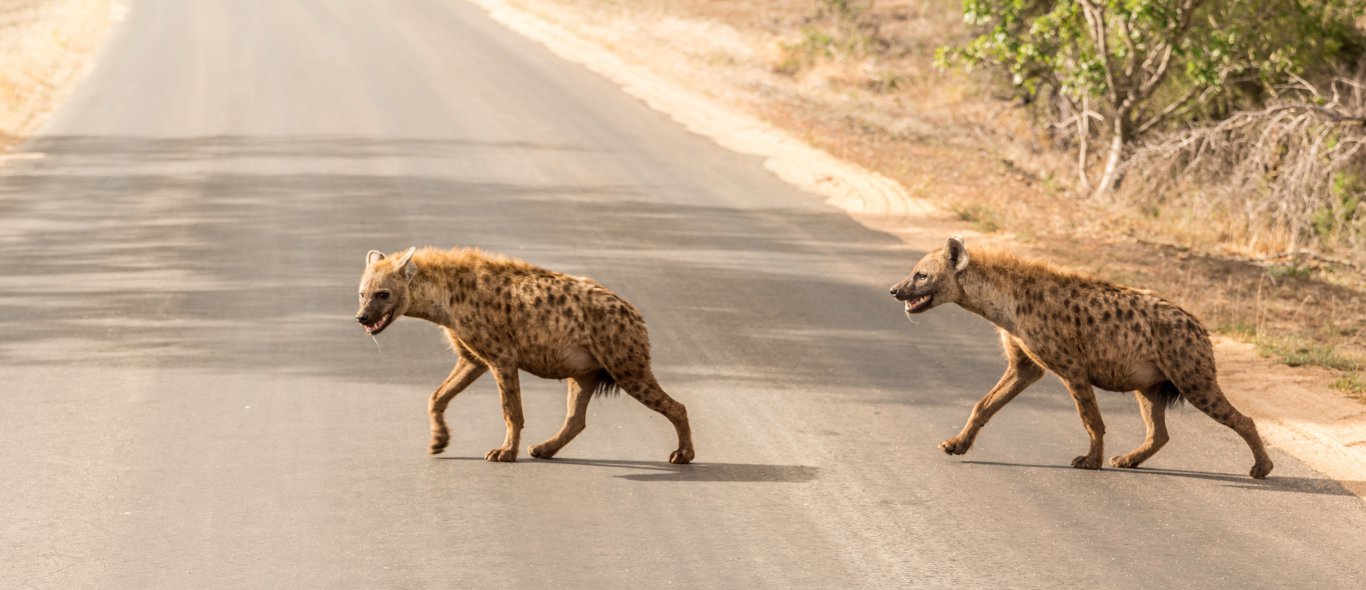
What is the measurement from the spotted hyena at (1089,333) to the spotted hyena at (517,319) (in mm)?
1566

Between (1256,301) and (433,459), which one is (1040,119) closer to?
(1256,301)

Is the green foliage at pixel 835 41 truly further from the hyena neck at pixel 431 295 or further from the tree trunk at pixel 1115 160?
the hyena neck at pixel 431 295

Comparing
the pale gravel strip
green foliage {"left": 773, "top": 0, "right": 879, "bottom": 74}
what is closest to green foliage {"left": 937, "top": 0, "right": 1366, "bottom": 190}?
the pale gravel strip

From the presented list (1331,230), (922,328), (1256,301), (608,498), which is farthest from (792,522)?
(1331,230)

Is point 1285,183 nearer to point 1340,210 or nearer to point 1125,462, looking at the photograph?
point 1340,210

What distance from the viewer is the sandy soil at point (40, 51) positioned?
27484mm

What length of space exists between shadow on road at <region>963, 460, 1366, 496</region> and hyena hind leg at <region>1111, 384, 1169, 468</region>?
6 centimetres

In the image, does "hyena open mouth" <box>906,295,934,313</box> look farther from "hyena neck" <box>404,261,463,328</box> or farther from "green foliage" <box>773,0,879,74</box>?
"green foliage" <box>773,0,879,74</box>

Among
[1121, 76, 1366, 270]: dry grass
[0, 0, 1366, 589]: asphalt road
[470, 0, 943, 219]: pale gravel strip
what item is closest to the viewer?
[0, 0, 1366, 589]: asphalt road

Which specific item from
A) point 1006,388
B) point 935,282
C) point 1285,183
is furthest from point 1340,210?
point 935,282

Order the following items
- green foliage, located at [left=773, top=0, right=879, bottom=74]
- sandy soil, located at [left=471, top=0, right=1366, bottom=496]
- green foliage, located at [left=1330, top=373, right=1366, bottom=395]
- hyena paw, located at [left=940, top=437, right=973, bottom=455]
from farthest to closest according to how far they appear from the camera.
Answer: green foliage, located at [left=773, top=0, right=879, bottom=74]
green foliage, located at [left=1330, top=373, right=1366, bottom=395]
sandy soil, located at [left=471, top=0, right=1366, bottom=496]
hyena paw, located at [left=940, top=437, right=973, bottom=455]

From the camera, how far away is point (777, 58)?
34688 mm

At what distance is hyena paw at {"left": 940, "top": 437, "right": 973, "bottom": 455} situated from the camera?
9281 mm

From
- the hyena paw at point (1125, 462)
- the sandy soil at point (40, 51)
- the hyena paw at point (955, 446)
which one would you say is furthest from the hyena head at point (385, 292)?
the sandy soil at point (40, 51)
